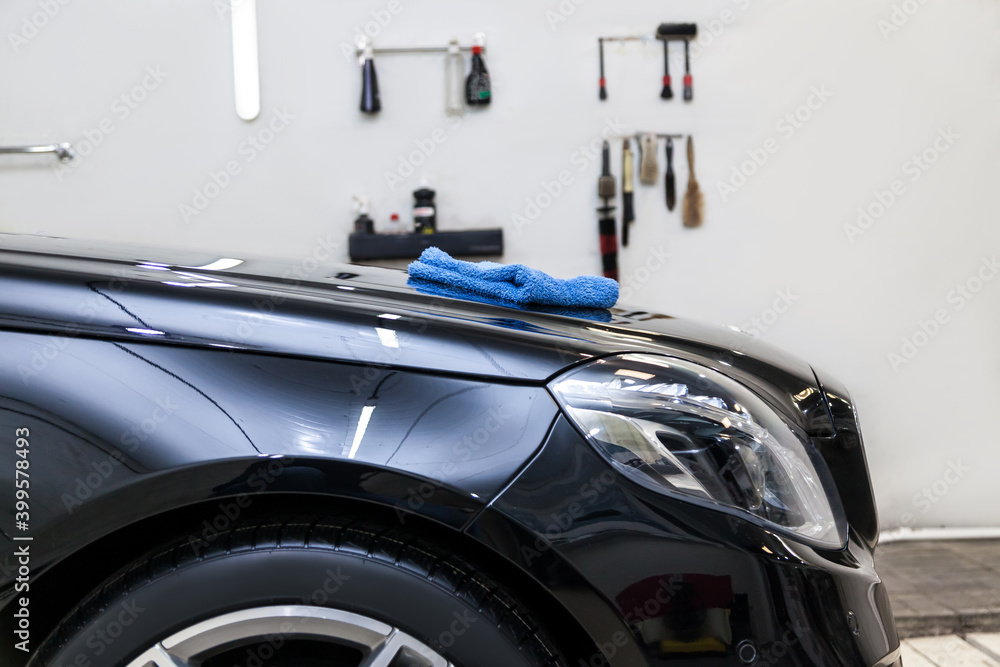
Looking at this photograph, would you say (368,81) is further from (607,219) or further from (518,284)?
(518,284)

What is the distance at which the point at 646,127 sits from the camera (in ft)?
9.02

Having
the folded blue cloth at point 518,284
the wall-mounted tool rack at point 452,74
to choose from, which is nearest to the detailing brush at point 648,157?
the wall-mounted tool rack at point 452,74

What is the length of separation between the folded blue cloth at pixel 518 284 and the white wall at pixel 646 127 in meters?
1.71

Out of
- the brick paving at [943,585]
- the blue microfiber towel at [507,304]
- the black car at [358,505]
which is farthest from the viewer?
the brick paving at [943,585]

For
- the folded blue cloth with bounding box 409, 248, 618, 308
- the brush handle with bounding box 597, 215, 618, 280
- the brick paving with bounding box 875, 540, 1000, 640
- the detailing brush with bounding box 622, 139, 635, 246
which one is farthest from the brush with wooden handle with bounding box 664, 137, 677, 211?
the folded blue cloth with bounding box 409, 248, 618, 308

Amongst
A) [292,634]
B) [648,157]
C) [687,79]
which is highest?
[687,79]

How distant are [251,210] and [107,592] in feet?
7.39

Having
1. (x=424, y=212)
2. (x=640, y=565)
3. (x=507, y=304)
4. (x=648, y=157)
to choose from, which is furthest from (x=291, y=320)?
(x=648, y=157)

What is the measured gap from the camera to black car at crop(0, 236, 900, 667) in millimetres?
677

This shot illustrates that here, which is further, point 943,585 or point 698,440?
point 943,585

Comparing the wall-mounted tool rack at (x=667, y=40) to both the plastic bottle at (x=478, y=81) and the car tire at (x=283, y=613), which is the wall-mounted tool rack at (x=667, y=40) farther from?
the car tire at (x=283, y=613)

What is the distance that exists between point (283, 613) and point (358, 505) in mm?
131

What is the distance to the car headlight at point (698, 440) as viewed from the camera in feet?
2.36

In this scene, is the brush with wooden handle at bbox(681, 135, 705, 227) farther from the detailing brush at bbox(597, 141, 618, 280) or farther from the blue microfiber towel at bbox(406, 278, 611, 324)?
the blue microfiber towel at bbox(406, 278, 611, 324)
